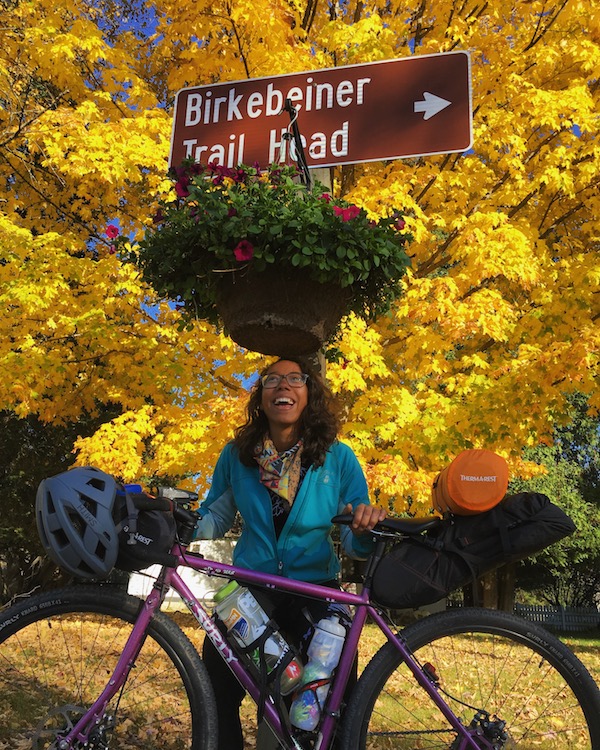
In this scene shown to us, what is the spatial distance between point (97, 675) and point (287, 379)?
118cm

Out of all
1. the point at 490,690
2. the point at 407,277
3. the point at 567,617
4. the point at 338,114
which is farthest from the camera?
the point at 567,617

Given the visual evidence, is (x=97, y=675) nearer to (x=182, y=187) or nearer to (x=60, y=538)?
(x=60, y=538)

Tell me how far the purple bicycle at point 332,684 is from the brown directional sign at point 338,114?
1.45 m

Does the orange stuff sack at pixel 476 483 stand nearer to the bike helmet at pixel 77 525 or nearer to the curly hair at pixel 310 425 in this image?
the curly hair at pixel 310 425

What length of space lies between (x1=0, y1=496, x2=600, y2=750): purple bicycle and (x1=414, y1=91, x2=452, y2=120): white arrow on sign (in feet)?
5.05

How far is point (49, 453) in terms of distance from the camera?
14078mm

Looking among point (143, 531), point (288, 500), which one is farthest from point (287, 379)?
point (143, 531)

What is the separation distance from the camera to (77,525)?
184 cm

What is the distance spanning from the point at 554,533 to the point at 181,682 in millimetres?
1263

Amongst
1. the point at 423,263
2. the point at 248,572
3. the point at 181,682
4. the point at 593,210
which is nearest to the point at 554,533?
the point at 248,572

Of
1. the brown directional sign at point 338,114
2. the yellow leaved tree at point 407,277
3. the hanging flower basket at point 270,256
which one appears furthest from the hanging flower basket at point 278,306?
the yellow leaved tree at point 407,277

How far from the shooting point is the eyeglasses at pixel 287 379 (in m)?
2.28

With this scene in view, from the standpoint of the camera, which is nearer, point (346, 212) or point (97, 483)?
point (97, 483)

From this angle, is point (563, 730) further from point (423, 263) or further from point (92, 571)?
point (423, 263)
